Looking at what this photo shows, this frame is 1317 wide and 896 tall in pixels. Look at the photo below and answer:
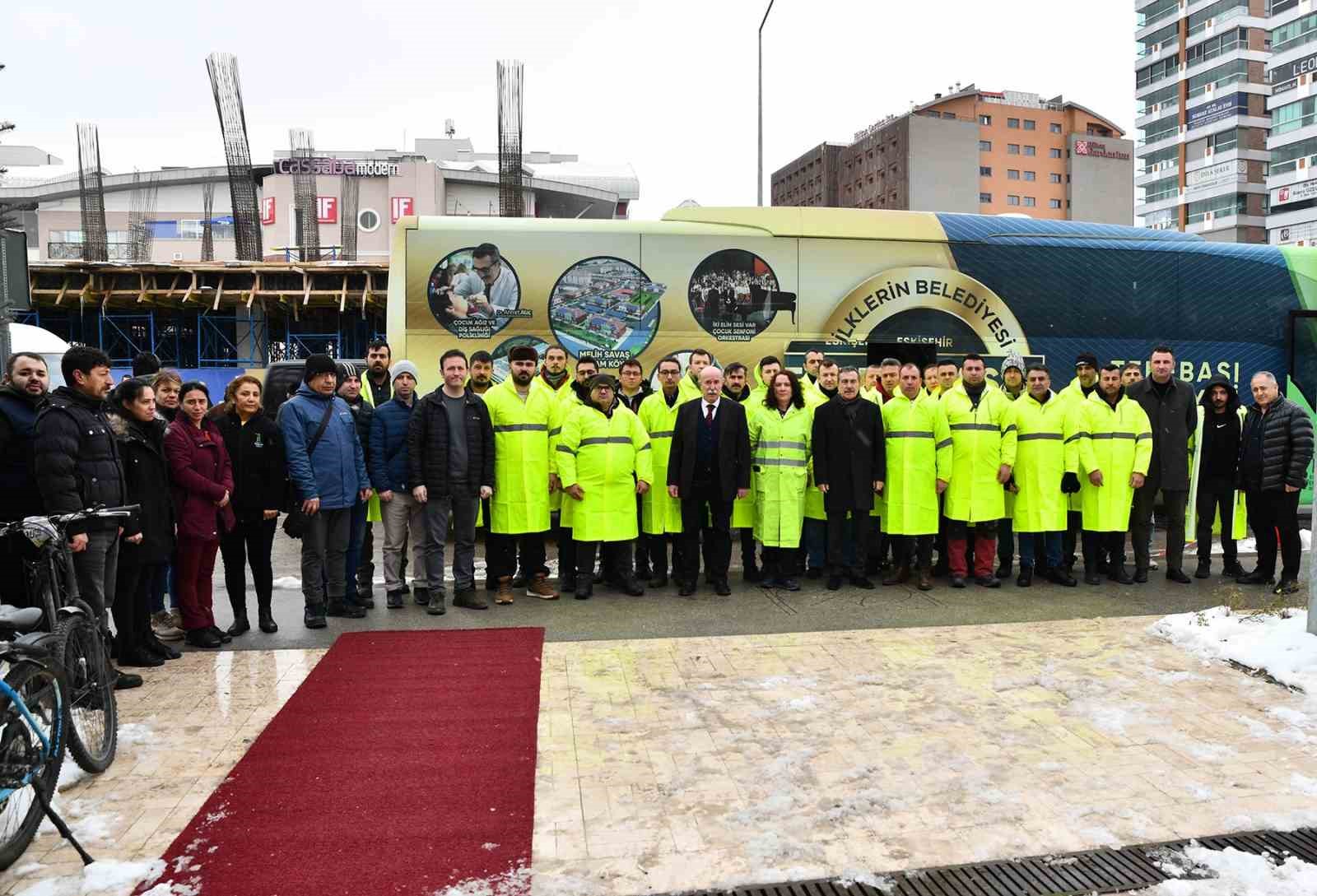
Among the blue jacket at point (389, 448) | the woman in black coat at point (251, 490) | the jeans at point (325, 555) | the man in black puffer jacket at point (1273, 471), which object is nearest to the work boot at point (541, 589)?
the blue jacket at point (389, 448)

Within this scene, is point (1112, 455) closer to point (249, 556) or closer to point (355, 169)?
point (249, 556)

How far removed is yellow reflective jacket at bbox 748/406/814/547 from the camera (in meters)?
7.88

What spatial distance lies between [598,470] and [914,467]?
2.61 metres

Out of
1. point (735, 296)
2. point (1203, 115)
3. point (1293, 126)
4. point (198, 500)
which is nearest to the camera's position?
point (198, 500)

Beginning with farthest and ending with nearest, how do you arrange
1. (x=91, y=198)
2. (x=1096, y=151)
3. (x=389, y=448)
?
(x=1096, y=151)
(x=91, y=198)
(x=389, y=448)

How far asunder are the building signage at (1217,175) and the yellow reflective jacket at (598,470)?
88477mm

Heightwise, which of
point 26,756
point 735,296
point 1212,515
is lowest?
point 26,756

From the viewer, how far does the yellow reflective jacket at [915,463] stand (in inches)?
314

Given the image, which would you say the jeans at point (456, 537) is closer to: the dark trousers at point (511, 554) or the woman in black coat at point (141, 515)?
the dark trousers at point (511, 554)

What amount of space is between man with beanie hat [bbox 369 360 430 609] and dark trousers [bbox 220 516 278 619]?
2.79 ft

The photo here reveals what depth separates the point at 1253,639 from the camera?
5.89m

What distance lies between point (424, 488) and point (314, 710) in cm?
224

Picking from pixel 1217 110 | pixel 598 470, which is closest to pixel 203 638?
pixel 598 470

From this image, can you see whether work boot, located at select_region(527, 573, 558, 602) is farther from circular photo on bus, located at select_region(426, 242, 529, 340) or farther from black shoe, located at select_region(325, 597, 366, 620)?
circular photo on bus, located at select_region(426, 242, 529, 340)
